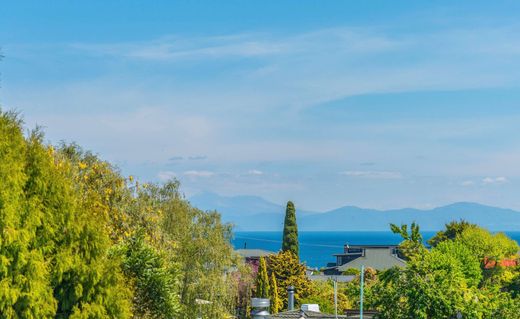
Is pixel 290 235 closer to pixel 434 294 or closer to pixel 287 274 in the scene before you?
pixel 287 274

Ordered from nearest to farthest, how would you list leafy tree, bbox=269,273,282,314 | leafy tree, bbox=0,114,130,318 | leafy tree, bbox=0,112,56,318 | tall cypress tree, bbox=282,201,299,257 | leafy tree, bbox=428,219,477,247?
leafy tree, bbox=0,112,56,318, leafy tree, bbox=0,114,130,318, leafy tree, bbox=269,273,282,314, leafy tree, bbox=428,219,477,247, tall cypress tree, bbox=282,201,299,257

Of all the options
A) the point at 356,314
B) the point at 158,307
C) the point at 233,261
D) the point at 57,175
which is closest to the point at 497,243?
the point at 233,261

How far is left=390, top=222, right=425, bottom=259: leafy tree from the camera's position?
25.5 meters

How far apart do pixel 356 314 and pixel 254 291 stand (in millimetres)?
34568

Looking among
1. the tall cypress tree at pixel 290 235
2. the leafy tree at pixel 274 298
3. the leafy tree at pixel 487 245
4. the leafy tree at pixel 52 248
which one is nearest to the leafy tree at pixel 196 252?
the leafy tree at pixel 274 298

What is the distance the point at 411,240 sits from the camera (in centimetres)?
2577

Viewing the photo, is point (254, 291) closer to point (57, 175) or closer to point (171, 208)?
point (171, 208)

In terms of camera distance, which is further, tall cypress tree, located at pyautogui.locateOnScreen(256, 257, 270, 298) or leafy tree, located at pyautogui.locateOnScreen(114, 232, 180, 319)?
tall cypress tree, located at pyautogui.locateOnScreen(256, 257, 270, 298)

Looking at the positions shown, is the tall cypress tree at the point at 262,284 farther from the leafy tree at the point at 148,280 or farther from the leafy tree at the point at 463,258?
the leafy tree at the point at 463,258

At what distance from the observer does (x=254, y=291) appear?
236 ft

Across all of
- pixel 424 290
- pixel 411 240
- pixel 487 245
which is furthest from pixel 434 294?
pixel 487 245

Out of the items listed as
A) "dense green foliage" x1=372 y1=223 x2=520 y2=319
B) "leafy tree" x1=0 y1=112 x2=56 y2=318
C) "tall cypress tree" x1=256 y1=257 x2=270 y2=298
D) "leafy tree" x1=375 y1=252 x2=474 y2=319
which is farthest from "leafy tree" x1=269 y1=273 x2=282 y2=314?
"leafy tree" x1=0 y1=112 x2=56 y2=318

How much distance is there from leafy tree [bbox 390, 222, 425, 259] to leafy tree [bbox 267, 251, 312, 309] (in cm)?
4781

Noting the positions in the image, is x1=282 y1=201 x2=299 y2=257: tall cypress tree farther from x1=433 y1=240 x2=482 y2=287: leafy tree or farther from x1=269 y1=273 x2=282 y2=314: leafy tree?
x1=433 y1=240 x2=482 y2=287: leafy tree
